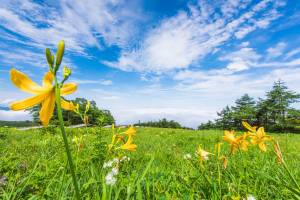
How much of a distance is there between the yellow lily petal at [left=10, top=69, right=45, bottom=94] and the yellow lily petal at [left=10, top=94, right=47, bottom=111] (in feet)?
0.05

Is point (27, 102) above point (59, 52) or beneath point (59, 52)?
beneath

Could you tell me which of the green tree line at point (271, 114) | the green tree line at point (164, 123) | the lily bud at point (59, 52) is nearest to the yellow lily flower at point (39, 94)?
the lily bud at point (59, 52)

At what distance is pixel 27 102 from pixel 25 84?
0.17 ft

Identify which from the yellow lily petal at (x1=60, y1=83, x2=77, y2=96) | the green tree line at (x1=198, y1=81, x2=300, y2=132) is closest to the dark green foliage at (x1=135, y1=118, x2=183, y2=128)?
the green tree line at (x1=198, y1=81, x2=300, y2=132)

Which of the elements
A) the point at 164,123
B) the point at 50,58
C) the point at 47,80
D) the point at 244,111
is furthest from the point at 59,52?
the point at 244,111

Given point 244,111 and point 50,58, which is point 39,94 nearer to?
point 50,58

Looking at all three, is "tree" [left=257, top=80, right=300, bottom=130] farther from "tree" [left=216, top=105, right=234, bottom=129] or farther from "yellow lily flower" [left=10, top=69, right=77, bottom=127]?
"yellow lily flower" [left=10, top=69, right=77, bottom=127]

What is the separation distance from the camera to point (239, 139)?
168 centimetres

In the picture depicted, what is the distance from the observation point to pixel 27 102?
2.11ft

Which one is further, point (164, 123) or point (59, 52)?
point (164, 123)

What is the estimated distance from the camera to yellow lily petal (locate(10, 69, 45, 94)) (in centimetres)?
62

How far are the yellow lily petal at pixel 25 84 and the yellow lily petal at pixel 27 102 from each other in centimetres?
2

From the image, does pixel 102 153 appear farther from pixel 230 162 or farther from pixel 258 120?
pixel 258 120

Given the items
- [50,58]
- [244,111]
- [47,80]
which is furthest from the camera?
[244,111]
